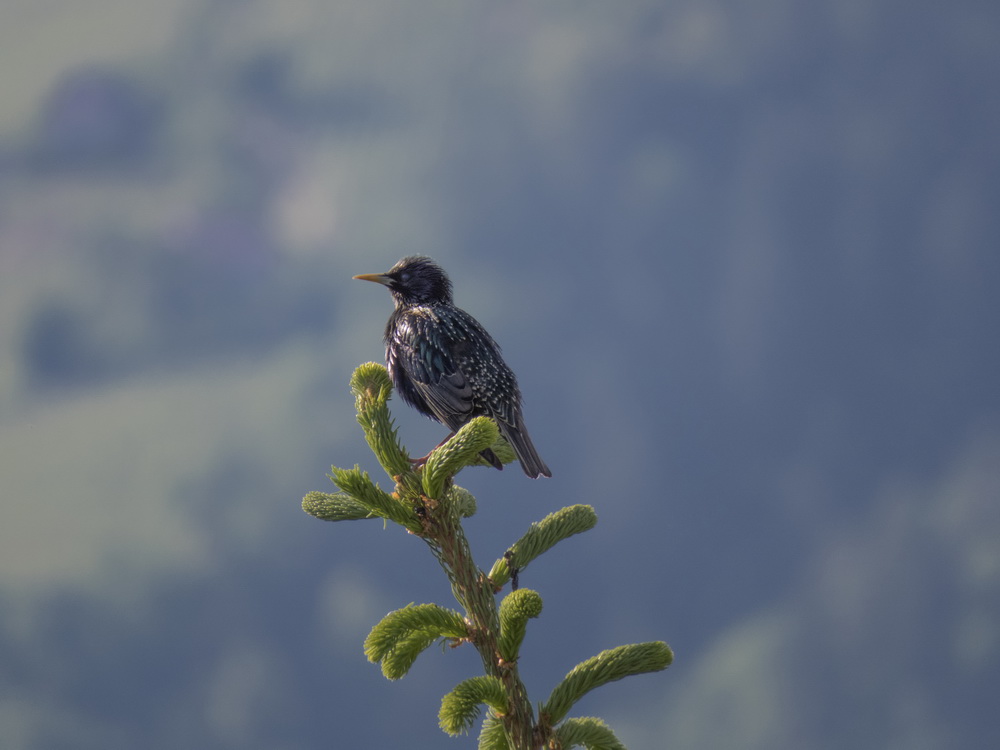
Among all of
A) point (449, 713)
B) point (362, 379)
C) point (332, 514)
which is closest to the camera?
point (449, 713)

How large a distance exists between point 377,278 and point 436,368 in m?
1.26

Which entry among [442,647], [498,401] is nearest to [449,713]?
[442,647]

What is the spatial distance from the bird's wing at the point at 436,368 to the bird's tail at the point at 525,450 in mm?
426

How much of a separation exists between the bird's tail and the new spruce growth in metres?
1.60

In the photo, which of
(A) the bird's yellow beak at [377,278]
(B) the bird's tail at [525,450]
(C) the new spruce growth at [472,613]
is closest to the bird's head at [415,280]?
(A) the bird's yellow beak at [377,278]

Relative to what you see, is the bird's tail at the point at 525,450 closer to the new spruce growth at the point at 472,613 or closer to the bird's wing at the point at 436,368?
the bird's wing at the point at 436,368

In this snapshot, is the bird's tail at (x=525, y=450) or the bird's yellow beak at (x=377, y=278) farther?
the bird's yellow beak at (x=377, y=278)

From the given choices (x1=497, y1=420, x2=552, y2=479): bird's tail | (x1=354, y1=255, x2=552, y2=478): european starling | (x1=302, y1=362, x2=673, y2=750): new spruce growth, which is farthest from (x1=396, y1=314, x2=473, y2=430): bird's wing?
(x1=302, y1=362, x2=673, y2=750): new spruce growth

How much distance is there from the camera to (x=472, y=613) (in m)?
3.87

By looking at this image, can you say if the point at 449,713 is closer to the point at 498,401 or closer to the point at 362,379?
the point at 362,379

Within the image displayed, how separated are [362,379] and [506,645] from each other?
5.30 ft

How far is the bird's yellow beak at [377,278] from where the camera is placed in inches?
290

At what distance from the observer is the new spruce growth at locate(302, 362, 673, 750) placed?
3629 mm

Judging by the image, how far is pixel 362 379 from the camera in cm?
457
